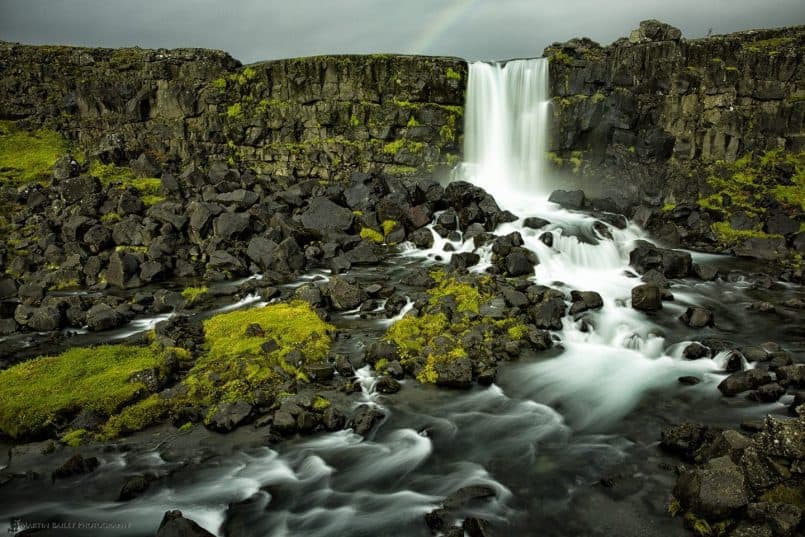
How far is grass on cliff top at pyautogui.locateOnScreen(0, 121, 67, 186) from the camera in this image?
34.4 metres

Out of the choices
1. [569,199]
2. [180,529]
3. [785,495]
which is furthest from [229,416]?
[569,199]

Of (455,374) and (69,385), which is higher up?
(69,385)

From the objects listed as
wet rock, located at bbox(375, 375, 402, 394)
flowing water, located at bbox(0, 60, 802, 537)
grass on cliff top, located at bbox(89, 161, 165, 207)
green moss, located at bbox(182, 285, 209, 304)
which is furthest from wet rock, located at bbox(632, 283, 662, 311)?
grass on cliff top, located at bbox(89, 161, 165, 207)

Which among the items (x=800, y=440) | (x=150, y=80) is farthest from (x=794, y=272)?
(x=150, y=80)

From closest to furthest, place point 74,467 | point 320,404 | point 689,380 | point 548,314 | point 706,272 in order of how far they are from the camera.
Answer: point 74,467 < point 320,404 < point 689,380 < point 548,314 < point 706,272

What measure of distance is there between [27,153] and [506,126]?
35304 millimetres

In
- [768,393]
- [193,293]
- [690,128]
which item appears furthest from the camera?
[690,128]

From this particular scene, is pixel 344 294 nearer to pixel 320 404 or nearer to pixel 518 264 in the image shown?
pixel 320 404

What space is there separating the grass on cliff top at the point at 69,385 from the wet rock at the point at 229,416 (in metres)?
2.48

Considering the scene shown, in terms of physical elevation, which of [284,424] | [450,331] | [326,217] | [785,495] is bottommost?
[284,424]

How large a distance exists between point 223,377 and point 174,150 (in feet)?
94.9

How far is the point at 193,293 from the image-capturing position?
21078 mm

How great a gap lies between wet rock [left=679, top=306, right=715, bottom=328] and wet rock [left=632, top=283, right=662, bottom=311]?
1.13m

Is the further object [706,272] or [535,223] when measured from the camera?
[535,223]
